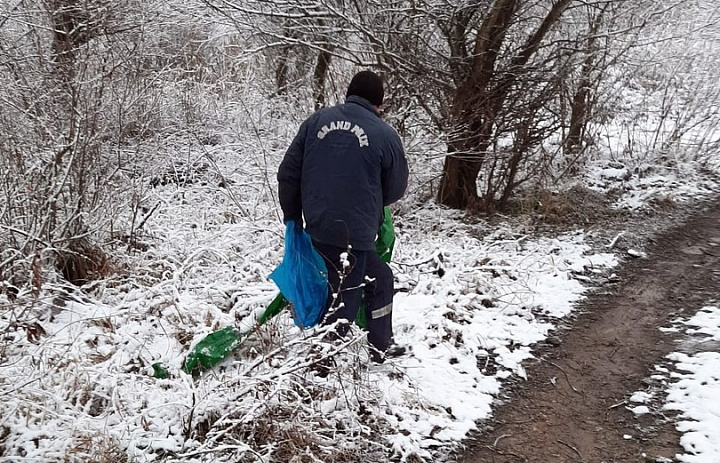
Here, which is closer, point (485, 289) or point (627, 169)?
point (485, 289)

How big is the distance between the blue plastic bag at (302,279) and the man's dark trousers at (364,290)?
6 centimetres

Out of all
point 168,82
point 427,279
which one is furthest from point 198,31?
point 427,279

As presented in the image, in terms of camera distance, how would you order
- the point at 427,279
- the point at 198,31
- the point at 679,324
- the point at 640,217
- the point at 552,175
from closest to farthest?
the point at 679,324 → the point at 427,279 → the point at 640,217 → the point at 552,175 → the point at 198,31

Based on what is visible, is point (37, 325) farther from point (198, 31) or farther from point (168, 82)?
point (198, 31)

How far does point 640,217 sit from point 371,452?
570cm

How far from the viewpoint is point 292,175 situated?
394 cm

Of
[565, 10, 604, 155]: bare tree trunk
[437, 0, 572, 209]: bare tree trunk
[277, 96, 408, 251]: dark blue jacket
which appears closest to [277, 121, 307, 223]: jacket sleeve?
[277, 96, 408, 251]: dark blue jacket

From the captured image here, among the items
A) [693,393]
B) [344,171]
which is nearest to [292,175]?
[344,171]

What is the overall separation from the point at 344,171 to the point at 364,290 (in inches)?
34.1

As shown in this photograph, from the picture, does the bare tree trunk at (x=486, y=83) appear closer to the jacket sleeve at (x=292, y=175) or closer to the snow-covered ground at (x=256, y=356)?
the snow-covered ground at (x=256, y=356)

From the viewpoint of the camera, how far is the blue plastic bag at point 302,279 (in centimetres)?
404

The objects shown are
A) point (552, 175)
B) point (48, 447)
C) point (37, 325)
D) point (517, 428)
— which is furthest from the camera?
point (552, 175)

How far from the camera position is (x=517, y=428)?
3857 millimetres

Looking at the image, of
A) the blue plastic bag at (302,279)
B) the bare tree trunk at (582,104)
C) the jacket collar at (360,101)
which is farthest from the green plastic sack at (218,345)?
the bare tree trunk at (582,104)
